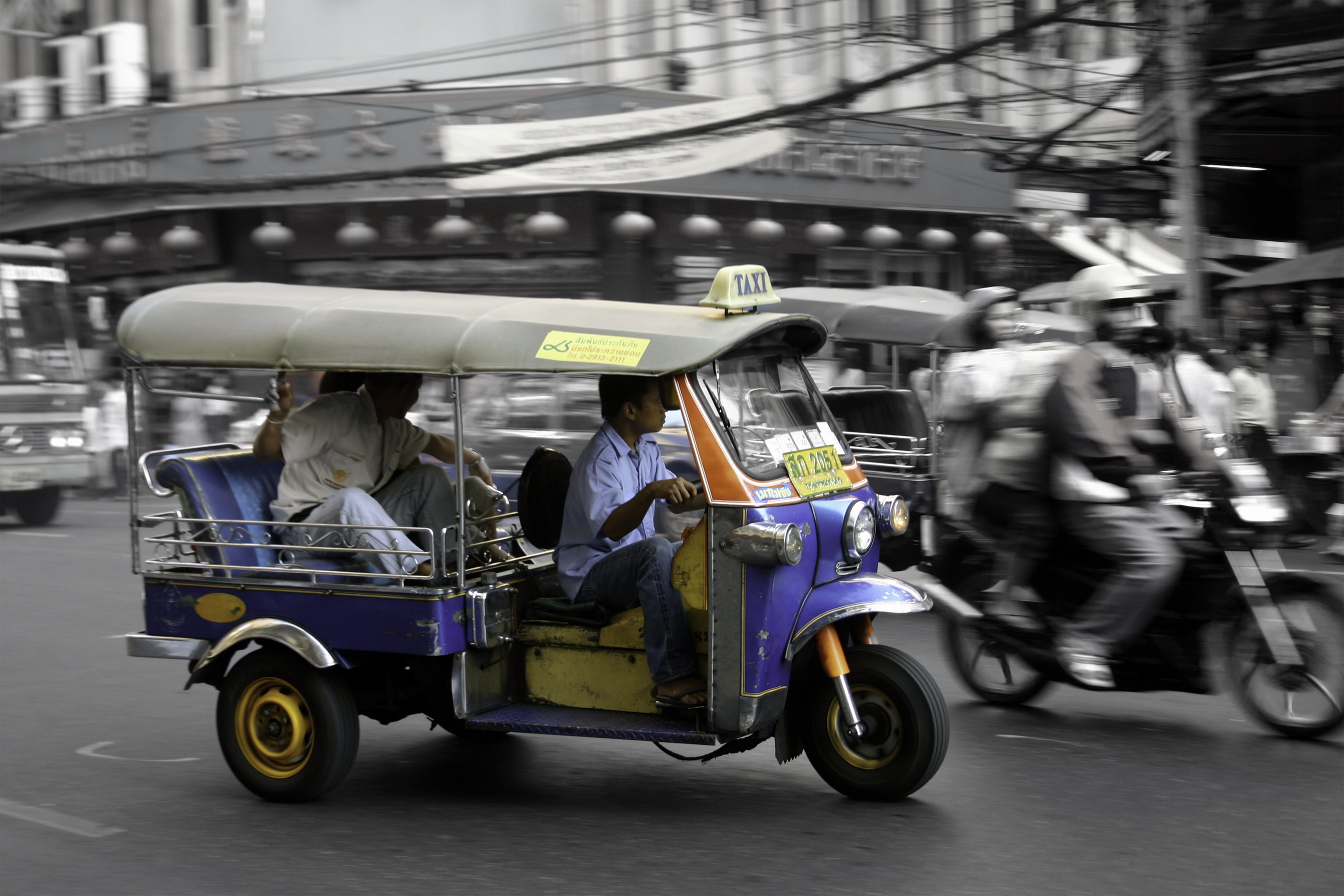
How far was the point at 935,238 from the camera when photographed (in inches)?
867

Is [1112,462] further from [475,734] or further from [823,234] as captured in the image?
[823,234]

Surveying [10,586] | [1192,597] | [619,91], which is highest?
[619,91]

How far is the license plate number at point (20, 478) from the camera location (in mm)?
15312

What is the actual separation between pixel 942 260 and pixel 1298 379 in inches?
380

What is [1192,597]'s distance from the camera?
18.6ft

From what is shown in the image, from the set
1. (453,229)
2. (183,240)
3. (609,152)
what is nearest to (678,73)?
(609,152)

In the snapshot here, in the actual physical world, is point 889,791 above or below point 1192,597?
below

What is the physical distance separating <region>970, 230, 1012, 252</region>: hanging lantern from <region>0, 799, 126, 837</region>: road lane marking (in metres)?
19.3

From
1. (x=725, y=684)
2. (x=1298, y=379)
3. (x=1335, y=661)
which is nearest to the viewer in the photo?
(x=725, y=684)

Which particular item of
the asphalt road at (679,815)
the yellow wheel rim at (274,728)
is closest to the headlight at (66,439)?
the asphalt road at (679,815)

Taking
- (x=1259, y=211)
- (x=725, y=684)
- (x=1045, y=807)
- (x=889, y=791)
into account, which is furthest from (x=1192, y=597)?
(x=1259, y=211)

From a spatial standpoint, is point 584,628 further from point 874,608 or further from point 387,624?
point 874,608

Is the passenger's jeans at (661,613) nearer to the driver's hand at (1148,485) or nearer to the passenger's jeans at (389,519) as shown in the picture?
the passenger's jeans at (389,519)

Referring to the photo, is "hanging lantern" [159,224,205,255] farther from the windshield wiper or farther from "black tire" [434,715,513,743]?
the windshield wiper
